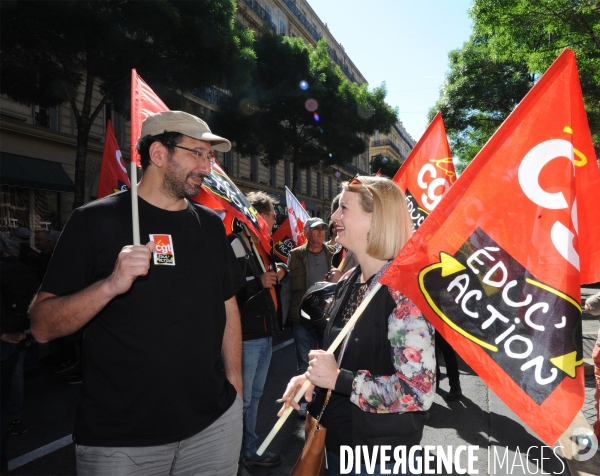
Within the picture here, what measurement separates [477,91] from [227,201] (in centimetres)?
2518

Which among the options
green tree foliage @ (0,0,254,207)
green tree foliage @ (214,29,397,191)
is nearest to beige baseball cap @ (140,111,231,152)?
green tree foliage @ (0,0,254,207)

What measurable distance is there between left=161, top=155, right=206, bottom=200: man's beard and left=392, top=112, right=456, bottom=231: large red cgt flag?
251 centimetres

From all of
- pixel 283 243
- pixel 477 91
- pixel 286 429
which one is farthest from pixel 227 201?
pixel 477 91

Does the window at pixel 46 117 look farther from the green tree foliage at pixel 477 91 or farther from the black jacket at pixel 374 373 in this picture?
the green tree foliage at pixel 477 91

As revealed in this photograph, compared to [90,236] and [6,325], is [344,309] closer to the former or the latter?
[90,236]

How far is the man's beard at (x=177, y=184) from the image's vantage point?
2.06 meters

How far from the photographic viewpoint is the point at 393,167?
60.6 m

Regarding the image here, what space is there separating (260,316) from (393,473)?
2.02 meters

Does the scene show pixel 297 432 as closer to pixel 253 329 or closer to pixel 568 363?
pixel 253 329

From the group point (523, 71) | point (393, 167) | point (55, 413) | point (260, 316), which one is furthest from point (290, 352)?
point (393, 167)

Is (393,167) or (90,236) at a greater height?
(393,167)

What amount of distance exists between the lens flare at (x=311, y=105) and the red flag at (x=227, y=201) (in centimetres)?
1936

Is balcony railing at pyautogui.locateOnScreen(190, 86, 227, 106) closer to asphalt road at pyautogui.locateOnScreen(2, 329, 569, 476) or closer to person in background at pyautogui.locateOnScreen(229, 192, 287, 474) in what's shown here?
asphalt road at pyautogui.locateOnScreen(2, 329, 569, 476)

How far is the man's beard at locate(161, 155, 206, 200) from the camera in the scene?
6.75ft
